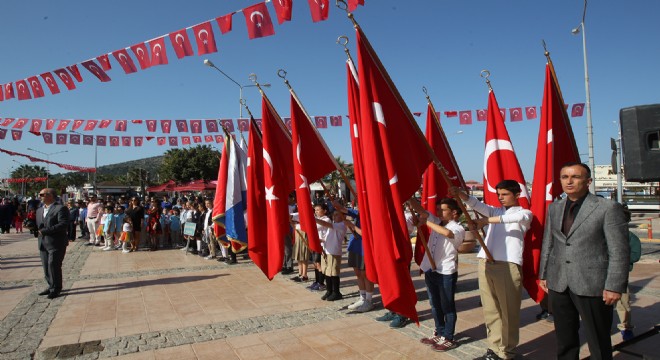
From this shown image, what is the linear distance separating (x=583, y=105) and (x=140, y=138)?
1697cm

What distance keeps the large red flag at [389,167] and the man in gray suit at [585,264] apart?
1242 millimetres

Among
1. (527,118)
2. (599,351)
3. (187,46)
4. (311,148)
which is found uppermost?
(187,46)

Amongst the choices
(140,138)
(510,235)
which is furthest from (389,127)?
(140,138)

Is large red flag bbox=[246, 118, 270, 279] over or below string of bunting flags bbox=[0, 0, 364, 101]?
below

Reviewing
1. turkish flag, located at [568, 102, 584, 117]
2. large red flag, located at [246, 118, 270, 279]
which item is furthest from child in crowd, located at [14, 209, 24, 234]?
turkish flag, located at [568, 102, 584, 117]

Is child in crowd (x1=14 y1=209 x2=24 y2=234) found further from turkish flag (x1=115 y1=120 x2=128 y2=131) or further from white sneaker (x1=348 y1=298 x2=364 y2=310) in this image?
white sneaker (x1=348 y1=298 x2=364 y2=310)

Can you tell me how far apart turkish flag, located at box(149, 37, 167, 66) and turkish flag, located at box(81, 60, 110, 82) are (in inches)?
53.3

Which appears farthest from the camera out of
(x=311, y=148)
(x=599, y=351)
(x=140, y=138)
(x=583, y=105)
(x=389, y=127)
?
(x=140, y=138)

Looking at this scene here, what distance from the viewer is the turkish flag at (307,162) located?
557cm

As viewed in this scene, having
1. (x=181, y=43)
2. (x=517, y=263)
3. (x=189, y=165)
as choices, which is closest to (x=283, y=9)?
(x=181, y=43)

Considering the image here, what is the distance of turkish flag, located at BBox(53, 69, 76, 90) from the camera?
911 cm

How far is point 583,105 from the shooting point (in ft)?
46.2

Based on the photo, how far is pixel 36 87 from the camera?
9.69m

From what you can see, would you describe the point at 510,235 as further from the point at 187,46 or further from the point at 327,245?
the point at 187,46
